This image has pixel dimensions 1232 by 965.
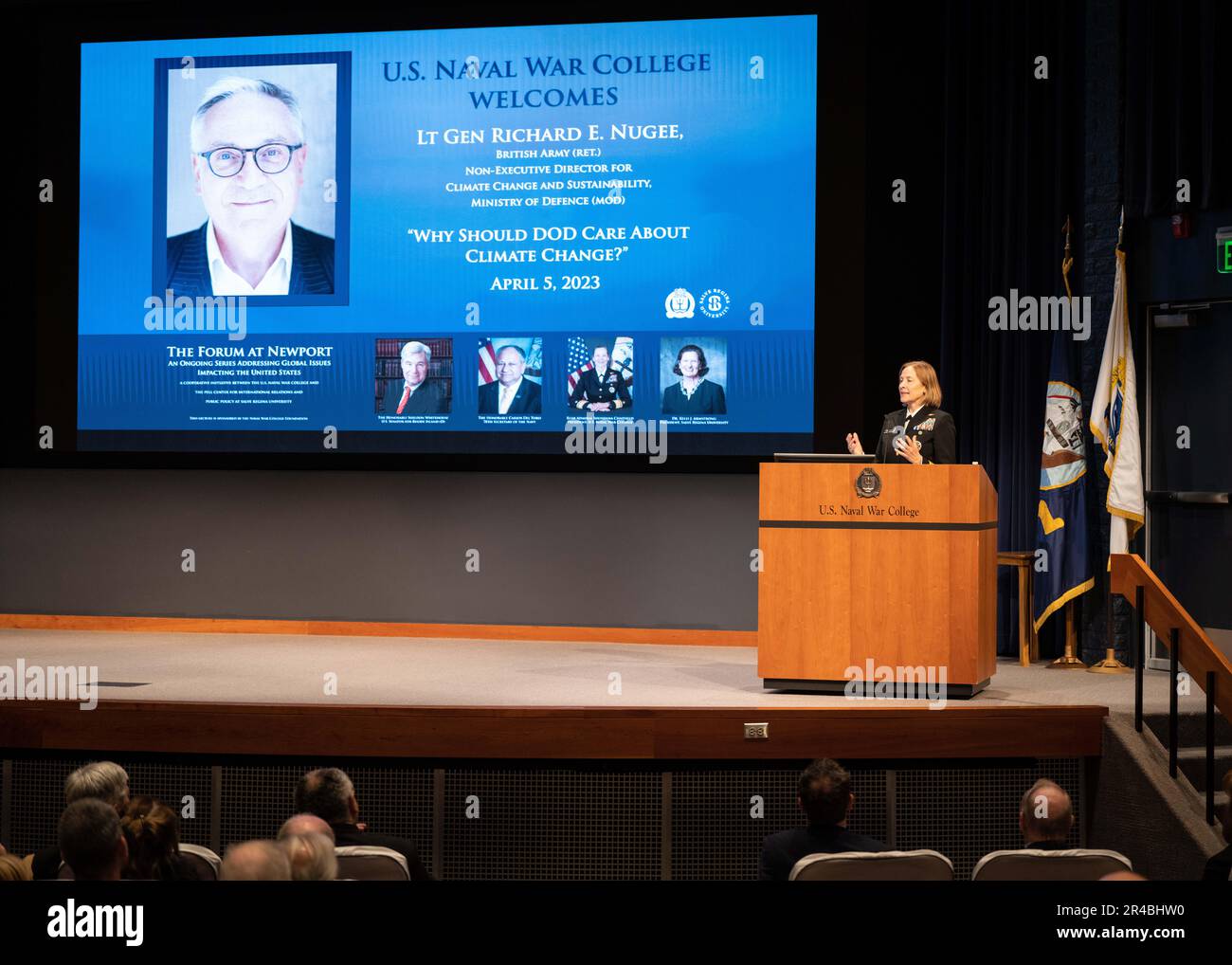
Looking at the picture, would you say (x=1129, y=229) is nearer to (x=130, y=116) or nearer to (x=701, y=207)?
(x=701, y=207)

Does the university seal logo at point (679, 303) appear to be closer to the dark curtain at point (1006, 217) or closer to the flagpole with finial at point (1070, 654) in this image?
the dark curtain at point (1006, 217)

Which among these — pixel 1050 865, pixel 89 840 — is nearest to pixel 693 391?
pixel 1050 865

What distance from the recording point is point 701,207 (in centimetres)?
743

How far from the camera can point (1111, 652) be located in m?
6.84

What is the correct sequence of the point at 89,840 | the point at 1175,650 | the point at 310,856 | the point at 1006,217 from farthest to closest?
the point at 1006,217 < the point at 1175,650 < the point at 89,840 < the point at 310,856

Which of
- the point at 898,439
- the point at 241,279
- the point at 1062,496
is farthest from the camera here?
the point at 241,279

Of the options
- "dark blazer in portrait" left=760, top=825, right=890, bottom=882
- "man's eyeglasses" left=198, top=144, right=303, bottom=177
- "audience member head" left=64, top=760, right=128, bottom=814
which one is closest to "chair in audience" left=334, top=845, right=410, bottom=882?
"audience member head" left=64, top=760, right=128, bottom=814

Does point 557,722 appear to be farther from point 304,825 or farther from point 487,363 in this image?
point 487,363

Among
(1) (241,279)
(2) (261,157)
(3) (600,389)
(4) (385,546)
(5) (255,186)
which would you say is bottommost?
(4) (385,546)

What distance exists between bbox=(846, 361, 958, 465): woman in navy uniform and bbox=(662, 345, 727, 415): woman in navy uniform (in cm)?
168

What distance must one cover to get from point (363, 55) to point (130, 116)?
139 cm

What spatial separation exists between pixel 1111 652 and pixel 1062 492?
32.0 inches

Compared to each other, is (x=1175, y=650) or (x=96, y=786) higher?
(x=1175, y=650)

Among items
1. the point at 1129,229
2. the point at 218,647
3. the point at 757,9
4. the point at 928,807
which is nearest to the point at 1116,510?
the point at 1129,229
